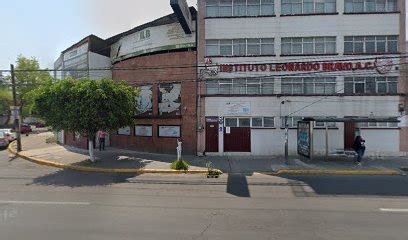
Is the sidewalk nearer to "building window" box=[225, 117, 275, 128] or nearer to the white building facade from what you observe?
the white building facade

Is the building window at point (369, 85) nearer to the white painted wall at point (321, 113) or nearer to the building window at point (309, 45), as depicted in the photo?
the white painted wall at point (321, 113)

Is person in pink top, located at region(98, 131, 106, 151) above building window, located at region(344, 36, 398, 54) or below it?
below

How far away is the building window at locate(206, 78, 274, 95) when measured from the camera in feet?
71.3

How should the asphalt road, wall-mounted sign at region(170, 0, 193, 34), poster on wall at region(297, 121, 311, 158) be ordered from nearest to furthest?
the asphalt road < wall-mounted sign at region(170, 0, 193, 34) < poster on wall at region(297, 121, 311, 158)

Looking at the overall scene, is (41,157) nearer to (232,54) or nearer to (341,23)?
(232,54)

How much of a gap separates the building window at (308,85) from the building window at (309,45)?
1683mm

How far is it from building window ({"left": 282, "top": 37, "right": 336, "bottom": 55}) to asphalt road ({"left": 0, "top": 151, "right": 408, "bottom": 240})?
9.19m

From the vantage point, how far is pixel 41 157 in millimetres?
21484

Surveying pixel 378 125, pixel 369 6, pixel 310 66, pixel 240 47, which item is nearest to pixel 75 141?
pixel 240 47

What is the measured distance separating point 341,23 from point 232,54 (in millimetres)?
6882

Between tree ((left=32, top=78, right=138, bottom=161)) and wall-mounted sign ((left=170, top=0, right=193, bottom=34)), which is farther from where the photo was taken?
wall-mounted sign ((left=170, top=0, right=193, bottom=34))


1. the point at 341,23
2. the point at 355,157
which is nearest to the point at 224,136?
the point at 355,157

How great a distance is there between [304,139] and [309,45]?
6.20 meters

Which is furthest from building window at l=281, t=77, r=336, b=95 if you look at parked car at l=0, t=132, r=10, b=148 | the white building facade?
parked car at l=0, t=132, r=10, b=148
